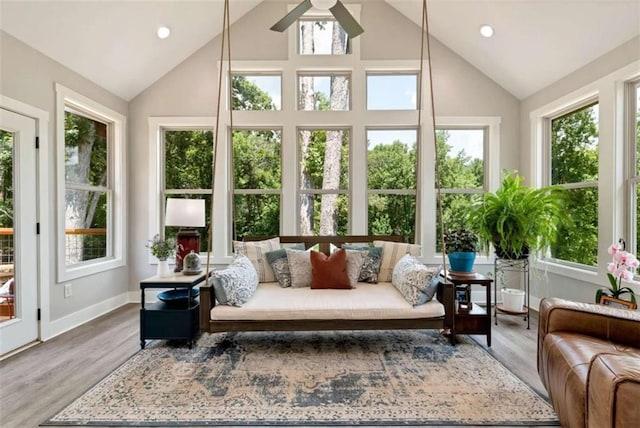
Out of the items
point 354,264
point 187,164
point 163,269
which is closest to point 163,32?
point 187,164

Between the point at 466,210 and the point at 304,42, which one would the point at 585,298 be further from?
the point at 304,42

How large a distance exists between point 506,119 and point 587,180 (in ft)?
4.12

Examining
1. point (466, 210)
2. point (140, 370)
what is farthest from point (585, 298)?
point (140, 370)

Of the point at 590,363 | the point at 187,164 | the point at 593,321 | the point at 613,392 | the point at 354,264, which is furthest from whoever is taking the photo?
the point at 187,164

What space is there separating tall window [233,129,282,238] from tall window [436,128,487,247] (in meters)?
2.15

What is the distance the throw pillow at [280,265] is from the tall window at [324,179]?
41.4 inches

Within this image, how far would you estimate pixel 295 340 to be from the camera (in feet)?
9.80

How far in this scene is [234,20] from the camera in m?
4.16

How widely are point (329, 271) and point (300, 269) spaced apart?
294 mm

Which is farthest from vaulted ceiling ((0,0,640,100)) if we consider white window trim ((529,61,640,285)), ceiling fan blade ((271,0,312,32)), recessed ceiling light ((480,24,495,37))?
ceiling fan blade ((271,0,312,32))

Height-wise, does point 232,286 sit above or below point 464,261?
below

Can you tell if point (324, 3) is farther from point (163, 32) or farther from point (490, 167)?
point (490, 167)

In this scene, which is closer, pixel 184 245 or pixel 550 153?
pixel 184 245

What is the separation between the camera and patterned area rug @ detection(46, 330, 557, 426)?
1867 mm
